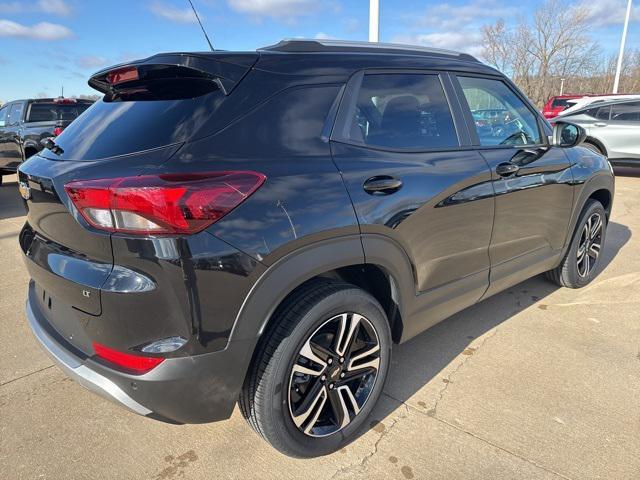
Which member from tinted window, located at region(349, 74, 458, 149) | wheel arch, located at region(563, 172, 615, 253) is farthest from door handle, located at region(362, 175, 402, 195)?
wheel arch, located at region(563, 172, 615, 253)

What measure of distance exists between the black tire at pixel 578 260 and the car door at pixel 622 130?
22.7ft

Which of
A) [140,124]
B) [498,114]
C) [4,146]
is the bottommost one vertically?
[4,146]

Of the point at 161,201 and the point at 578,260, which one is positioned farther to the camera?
the point at 578,260

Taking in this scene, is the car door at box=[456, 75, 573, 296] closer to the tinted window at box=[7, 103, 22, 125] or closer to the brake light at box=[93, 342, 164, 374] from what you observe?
the brake light at box=[93, 342, 164, 374]

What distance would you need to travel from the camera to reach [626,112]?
9977 mm

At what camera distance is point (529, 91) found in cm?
3497

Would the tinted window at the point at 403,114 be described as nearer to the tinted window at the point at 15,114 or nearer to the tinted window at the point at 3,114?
the tinted window at the point at 15,114

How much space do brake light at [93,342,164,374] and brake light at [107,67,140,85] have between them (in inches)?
44.2

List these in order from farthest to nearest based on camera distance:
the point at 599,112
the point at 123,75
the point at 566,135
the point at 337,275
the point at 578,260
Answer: the point at 599,112
the point at 578,260
the point at 566,135
the point at 337,275
the point at 123,75

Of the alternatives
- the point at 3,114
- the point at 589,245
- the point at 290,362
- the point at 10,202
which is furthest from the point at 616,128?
the point at 3,114

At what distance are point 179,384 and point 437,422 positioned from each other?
1.40m

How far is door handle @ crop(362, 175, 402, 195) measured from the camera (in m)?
2.12

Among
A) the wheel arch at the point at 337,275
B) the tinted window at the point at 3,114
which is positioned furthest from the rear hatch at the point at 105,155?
the tinted window at the point at 3,114

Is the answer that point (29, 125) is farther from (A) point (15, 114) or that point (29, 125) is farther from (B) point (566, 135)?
(B) point (566, 135)
